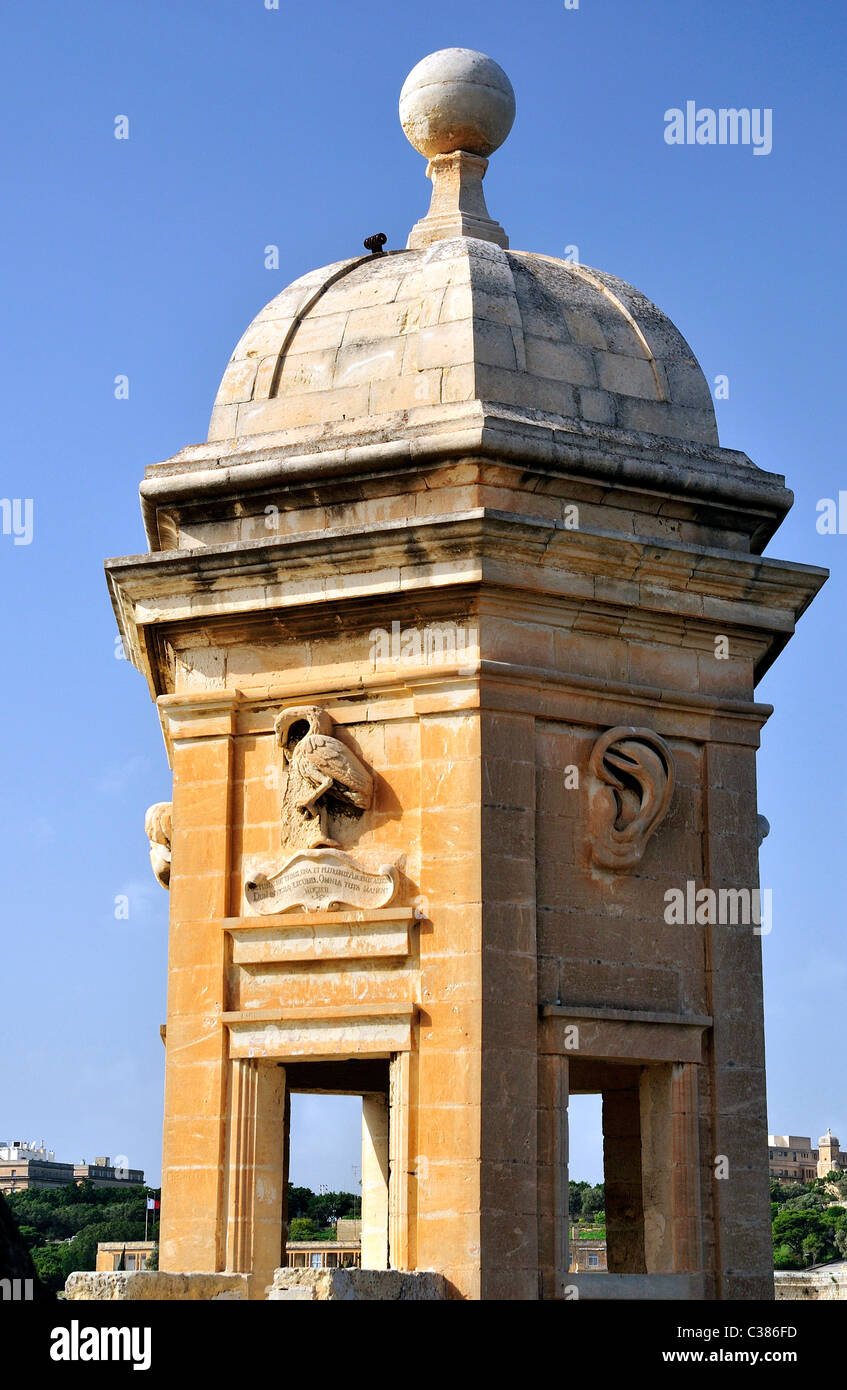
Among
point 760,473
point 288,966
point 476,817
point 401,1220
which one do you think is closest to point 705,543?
point 760,473

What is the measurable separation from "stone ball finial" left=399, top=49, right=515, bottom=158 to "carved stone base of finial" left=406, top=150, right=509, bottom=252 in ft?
0.40

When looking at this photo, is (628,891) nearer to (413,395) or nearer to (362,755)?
(362,755)

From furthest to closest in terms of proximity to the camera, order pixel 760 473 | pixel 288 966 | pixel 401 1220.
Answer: pixel 760 473
pixel 288 966
pixel 401 1220

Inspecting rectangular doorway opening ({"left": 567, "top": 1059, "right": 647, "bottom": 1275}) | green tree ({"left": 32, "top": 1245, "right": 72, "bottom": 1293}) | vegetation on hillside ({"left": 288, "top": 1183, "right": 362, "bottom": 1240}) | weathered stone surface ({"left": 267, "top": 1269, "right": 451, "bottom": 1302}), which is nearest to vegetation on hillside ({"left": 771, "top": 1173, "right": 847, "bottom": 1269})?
vegetation on hillside ({"left": 288, "top": 1183, "right": 362, "bottom": 1240})

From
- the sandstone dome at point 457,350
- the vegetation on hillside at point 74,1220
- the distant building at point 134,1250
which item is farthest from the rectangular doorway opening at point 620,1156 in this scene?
the vegetation on hillside at point 74,1220

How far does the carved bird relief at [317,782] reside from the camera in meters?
14.9

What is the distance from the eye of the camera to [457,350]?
15602 mm

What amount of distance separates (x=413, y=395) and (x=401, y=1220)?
6.13 meters

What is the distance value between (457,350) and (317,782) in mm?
3503

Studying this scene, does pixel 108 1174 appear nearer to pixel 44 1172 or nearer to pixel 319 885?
pixel 44 1172

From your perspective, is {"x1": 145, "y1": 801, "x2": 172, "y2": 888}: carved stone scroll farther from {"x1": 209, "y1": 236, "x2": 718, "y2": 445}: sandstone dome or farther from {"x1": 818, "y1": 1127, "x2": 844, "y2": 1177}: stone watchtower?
{"x1": 818, "y1": 1127, "x2": 844, "y2": 1177}: stone watchtower

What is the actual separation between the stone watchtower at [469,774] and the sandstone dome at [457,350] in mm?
35

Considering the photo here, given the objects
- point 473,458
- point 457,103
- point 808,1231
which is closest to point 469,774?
point 473,458

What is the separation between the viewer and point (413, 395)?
15.6m
